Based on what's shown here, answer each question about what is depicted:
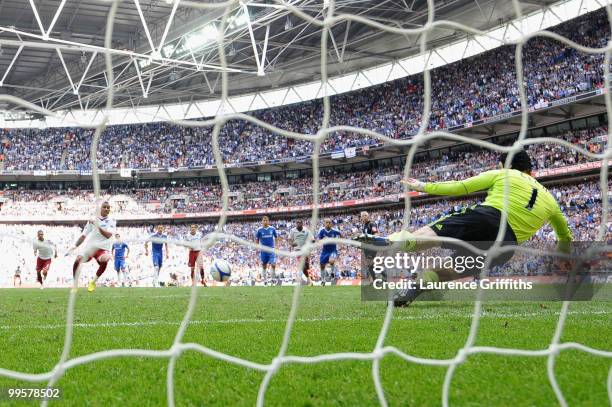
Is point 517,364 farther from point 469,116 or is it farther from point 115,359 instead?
point 469,116

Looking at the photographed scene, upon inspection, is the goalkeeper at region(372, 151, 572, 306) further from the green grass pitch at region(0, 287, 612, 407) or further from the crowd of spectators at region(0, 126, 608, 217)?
the crowd of spectators at region(0, 126, 608, 217)

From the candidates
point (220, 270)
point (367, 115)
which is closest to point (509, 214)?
point (220, 270)

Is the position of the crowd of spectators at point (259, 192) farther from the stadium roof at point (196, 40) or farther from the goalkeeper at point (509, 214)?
the goalkeeper at point (509, 214)

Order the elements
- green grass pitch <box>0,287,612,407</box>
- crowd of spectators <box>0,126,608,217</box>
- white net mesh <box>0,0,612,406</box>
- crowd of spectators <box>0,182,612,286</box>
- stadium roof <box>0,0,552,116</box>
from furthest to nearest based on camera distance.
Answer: crowd of spectators <box>0,126,608,217</box>, stadium roof <box>0,0,552,116</box>, crowd of spectators <box>0,182,612,286</box>, green grass pitch <box>0,287,612,407</box>, white net mesh <box>0,0,612,406</box>

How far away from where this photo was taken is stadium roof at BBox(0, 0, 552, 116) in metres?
23.8

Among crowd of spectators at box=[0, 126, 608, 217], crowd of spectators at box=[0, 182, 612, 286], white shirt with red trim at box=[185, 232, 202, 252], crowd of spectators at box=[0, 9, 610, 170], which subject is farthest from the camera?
crowd of spectators at box=[0, 126, 608, 217]

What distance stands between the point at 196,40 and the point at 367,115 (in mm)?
11993

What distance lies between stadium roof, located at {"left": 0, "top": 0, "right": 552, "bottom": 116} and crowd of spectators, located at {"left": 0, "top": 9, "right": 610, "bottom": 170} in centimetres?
207

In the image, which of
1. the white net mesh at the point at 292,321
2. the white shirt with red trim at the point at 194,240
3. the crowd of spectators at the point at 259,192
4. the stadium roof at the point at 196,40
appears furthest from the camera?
the crowd of spectators at the point at 259,192

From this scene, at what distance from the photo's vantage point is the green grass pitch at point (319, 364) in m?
2.08

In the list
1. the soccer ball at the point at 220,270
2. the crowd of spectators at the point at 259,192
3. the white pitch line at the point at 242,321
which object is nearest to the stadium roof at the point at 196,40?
the crowd of spectators at the point at 259,192

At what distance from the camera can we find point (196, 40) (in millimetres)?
25281

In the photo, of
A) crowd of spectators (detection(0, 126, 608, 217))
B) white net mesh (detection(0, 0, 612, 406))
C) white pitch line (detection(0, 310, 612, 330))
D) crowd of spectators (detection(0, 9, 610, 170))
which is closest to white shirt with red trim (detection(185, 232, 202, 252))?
white net mesh (detection(0, 0, 612, 406))

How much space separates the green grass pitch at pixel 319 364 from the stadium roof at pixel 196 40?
17.1m
